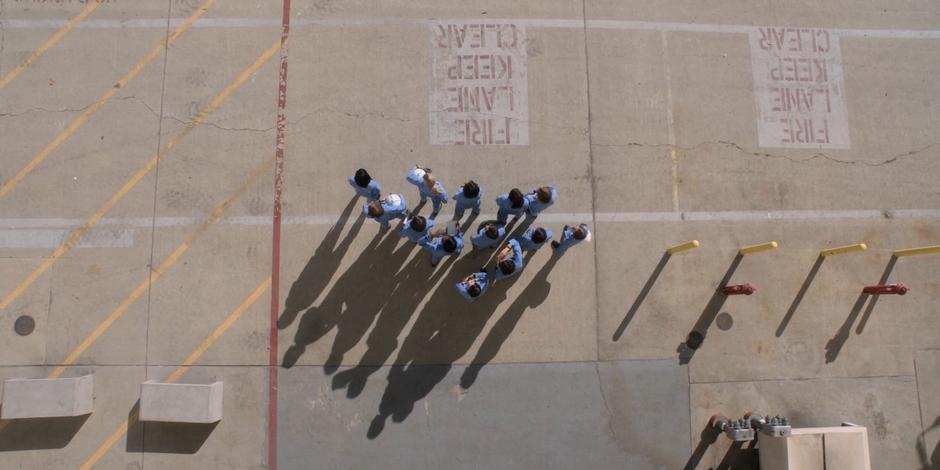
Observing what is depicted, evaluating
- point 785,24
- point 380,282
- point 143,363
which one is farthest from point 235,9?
point 785,24

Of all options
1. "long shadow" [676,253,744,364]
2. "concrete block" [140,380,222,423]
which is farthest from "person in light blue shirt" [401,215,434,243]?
"long shadow" [676,253,744,364]

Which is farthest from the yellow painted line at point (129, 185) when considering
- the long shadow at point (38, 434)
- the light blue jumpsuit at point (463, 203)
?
the light blue jumpsuit at point (463, 203)

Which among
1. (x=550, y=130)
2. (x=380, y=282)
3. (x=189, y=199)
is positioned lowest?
(x=380, y=282)

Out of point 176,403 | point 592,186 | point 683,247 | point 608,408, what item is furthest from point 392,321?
point 683,247

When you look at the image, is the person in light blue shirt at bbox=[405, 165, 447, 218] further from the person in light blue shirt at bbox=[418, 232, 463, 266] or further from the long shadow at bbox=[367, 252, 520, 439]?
the long shadow at bbox=[367, 252, 520, 439]

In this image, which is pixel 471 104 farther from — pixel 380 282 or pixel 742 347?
pixel 742 347

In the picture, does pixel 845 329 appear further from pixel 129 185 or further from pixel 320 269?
pixel 129 185
